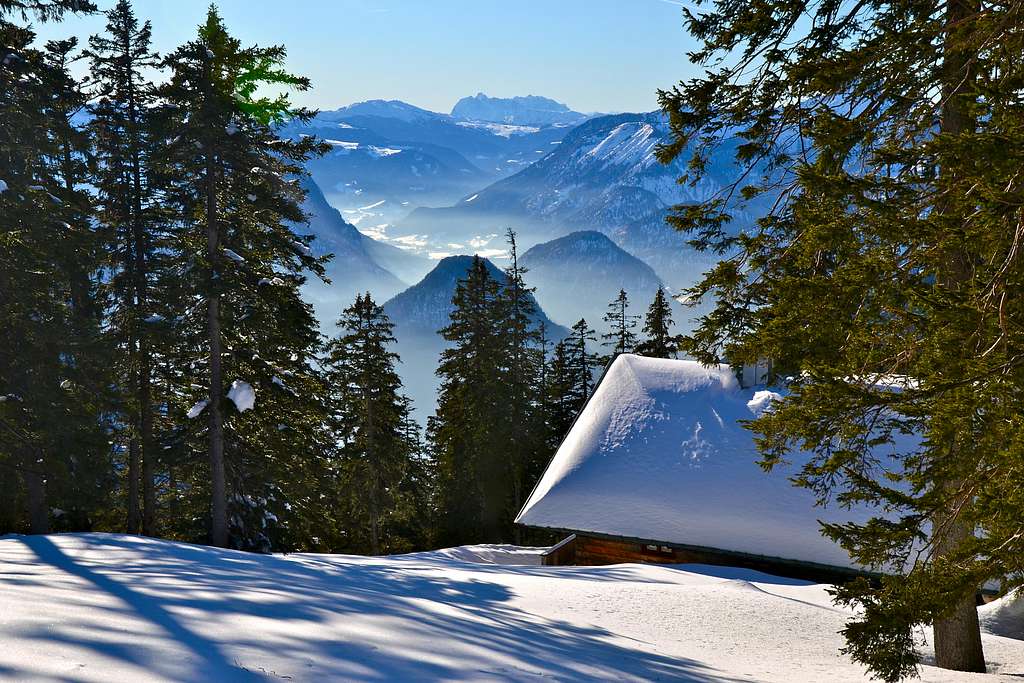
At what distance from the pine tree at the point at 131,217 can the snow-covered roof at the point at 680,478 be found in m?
11.1

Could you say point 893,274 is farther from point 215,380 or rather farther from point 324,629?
point 215,380

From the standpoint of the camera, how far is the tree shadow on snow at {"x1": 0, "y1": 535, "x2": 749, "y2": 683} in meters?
3.75

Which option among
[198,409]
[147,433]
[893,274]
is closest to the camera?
[893,274]

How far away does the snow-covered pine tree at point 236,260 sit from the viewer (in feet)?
52.5

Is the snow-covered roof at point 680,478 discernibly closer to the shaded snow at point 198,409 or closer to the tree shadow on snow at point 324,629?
the tree shadow on snow at point 324,629

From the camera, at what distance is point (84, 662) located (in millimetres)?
3213

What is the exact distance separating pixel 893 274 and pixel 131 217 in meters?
18.1

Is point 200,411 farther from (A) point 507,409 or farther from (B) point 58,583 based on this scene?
(A) point 507,409

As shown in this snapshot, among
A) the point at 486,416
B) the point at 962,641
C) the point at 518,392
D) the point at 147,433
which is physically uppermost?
the point at 518,392

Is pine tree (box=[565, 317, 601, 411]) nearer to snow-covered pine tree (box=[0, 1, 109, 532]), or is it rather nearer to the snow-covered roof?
the snow-covered roof

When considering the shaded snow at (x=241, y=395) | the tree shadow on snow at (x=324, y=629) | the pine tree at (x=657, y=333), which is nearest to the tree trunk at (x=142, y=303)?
the shaded snow at (x=241, y=395)

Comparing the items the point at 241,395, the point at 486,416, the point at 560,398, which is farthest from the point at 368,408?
the point at 241,395

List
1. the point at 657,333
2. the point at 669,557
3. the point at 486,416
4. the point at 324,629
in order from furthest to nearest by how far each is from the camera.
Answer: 1. the point at 657,333
2. the point at 486,416
3. the point at 669,557
4. the point at 324,629

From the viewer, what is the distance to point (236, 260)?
1581 cm
